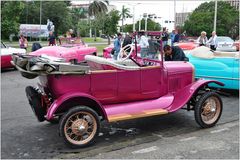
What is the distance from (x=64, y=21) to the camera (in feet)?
241

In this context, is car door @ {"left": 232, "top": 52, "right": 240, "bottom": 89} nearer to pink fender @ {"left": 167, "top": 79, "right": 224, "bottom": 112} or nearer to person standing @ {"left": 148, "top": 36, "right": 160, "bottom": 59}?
pink fender @ {"left": 167, "top": 79, "right": 224, "bottom": 112}

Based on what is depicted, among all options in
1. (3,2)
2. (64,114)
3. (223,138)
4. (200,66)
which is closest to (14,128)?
(64,114)

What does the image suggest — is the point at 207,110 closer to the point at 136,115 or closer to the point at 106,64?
the point at 136,115

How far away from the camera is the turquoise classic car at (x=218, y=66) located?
27.3ft

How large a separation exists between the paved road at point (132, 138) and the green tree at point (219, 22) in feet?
220

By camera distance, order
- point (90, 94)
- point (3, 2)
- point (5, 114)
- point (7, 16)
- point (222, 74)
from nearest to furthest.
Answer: point (90, 94), point (5, 114), point (222, 74), point (7, 16), point (3, 2)

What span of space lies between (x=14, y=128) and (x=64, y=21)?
227 ft

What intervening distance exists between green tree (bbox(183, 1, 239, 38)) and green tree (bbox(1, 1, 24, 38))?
37419 millimetres

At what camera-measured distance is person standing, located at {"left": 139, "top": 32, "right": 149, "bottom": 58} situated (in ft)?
20.7

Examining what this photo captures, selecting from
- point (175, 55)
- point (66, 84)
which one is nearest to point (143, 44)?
point (175, 55)

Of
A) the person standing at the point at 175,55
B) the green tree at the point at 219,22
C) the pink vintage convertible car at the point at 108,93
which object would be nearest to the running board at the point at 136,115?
the pink vintage convertible car at the point at 108,93

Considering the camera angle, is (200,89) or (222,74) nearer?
(200,89)

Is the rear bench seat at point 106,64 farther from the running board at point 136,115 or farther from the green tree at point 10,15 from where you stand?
the green tree at point 10,15

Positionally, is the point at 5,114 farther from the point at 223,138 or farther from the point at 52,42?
the point at 52,42
